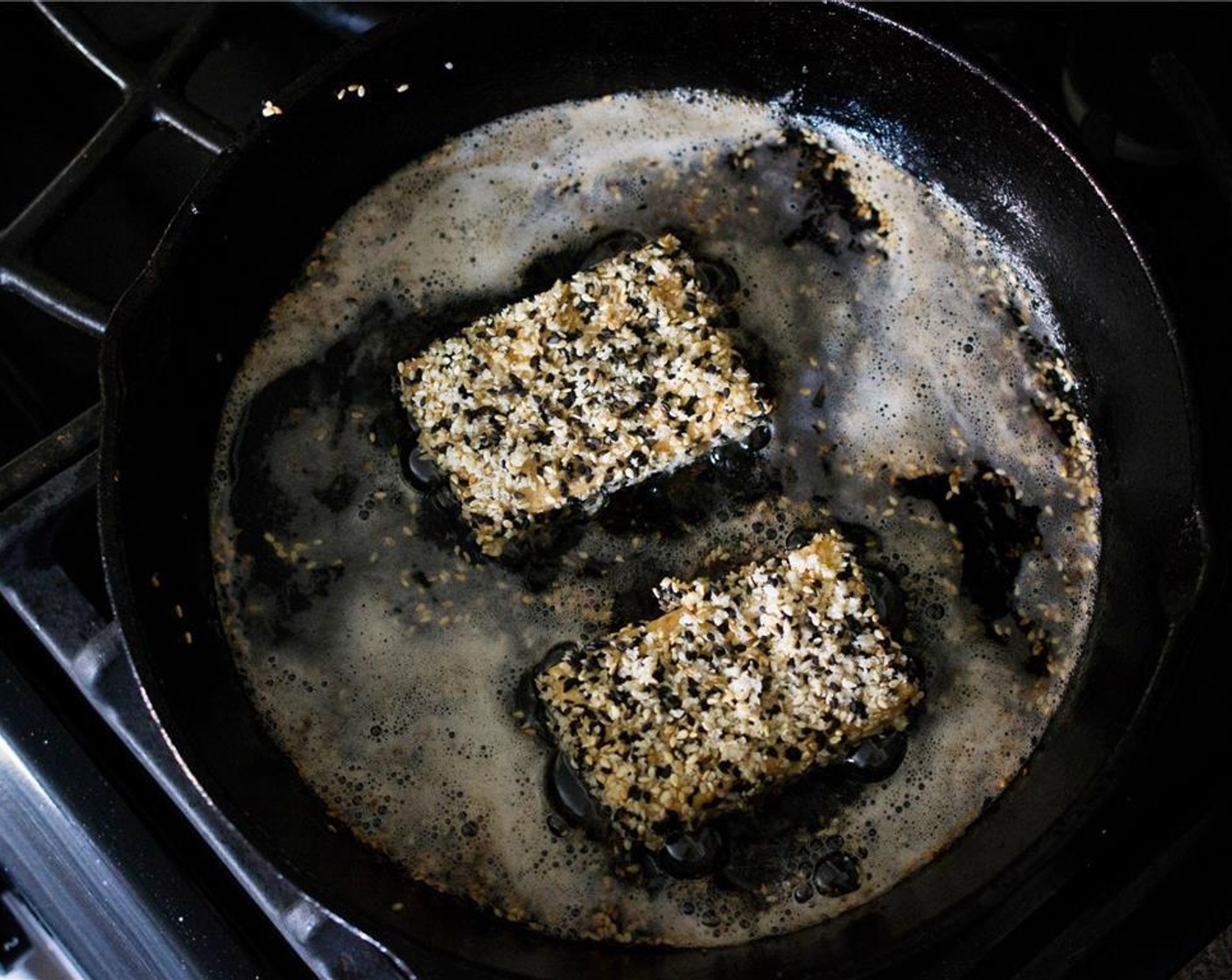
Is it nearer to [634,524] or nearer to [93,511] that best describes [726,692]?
[634,524]

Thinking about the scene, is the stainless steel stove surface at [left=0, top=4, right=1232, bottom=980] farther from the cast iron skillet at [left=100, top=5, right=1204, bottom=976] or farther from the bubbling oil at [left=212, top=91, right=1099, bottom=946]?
the bubbling oil at [left=212, top=91, right=1099, bottom=946]

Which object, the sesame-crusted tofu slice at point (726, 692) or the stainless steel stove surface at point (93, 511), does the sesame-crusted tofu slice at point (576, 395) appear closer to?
the sesame-crusted tofu slice at point (726, 692)

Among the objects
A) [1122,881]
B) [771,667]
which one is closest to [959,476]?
[771,667]

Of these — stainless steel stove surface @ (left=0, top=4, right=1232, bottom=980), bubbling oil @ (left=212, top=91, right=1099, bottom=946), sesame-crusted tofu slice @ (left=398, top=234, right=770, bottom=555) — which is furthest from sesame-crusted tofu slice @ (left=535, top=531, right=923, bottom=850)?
stainless steel stove surface @ (left=0, top=4, right=1232, bottom=980)

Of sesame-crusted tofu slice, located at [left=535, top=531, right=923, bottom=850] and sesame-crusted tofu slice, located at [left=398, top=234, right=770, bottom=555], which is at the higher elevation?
sesame-crusted tofu slice, located at [left=398, top=234, right=770, bottom=555]

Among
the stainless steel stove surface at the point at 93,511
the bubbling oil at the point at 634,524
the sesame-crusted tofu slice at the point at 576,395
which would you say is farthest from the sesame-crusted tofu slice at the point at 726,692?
the stainless steel stove surface at the point at 93,511
